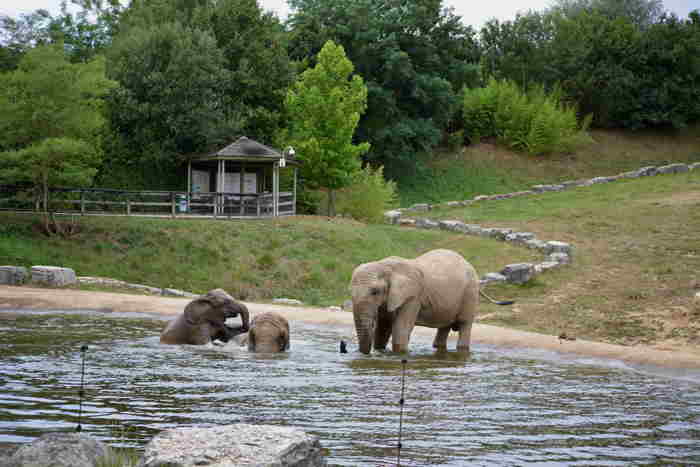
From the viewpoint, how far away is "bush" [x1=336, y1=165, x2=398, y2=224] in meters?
41.3

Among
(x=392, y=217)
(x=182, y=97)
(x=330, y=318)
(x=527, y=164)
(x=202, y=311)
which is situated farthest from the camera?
(x=527, y=164)

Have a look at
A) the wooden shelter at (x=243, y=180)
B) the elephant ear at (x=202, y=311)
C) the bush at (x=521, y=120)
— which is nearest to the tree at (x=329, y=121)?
the wooden shelter at (x=243, y=180)

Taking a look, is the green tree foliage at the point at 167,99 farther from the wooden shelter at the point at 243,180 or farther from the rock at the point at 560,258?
the rock at the point at 560,258

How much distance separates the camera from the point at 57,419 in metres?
8.02

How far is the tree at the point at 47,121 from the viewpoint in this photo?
29.6 metres

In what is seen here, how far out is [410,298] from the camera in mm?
14594

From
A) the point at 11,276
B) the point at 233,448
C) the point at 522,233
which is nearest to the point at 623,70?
the point at 522,233

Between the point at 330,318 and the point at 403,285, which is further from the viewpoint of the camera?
the point at 330,318

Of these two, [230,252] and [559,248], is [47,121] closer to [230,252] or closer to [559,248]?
[230,252]

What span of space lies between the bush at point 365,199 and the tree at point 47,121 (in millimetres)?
14050

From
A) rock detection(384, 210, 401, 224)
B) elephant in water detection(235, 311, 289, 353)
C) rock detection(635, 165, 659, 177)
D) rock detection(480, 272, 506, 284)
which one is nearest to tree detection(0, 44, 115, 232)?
rock detection(480, 272, 506, 284)

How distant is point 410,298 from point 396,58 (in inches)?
1645

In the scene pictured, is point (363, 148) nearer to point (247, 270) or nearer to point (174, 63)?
point (174, 63)

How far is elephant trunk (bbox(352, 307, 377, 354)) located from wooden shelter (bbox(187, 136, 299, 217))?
22656 millimetres
